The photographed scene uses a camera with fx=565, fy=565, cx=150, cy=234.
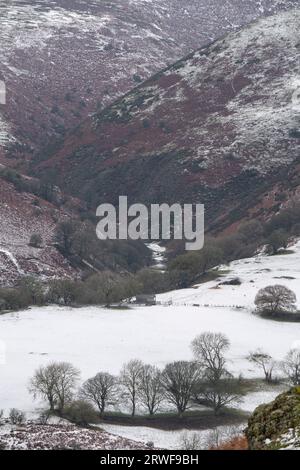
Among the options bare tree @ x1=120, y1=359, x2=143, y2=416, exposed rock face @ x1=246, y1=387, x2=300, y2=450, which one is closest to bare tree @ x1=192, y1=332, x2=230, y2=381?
bare tree @ x1=120, y1=359, x2=143, y2=416

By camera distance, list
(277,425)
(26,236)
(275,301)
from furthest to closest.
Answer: (26,236) < (275,301) < (277,425)

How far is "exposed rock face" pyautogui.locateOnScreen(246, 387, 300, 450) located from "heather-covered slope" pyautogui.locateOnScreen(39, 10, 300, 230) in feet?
313

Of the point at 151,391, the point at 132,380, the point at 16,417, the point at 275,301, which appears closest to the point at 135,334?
the point at 132,380

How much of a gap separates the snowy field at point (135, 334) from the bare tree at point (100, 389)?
11.0ft

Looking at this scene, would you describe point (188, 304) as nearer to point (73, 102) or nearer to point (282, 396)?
point (282, 396)

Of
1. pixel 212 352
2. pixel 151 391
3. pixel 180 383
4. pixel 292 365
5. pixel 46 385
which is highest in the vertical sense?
pixel 212 352

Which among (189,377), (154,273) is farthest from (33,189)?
(189,377)

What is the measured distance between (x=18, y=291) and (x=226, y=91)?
8986 centimetres

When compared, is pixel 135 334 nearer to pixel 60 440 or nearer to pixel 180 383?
pixel 180 383

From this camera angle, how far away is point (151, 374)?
39688mm

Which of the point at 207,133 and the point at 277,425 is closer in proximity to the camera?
the point at 277,425

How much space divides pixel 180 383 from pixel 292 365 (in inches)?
371

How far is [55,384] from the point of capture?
1464 inches

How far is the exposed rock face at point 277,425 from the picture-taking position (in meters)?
7.66
